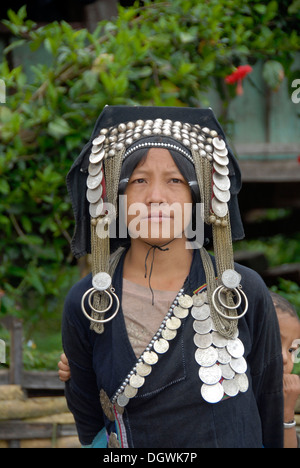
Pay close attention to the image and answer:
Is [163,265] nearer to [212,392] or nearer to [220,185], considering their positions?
[220,185]

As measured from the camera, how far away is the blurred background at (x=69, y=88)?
11.9 ft

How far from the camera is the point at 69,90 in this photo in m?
3.82

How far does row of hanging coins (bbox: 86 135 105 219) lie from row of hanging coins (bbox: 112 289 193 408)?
17.1 inches

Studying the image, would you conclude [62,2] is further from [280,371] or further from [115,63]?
[280,371]

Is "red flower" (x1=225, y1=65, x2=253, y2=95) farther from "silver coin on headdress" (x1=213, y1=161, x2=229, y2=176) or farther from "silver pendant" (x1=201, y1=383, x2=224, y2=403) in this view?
"silver pendant" (x1=201, y1=383, x2=224, y2=403)

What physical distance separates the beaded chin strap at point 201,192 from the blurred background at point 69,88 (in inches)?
57.9

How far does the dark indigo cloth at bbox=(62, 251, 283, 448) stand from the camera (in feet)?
6.66

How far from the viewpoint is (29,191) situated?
3.75 metres

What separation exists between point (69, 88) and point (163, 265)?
216cm
